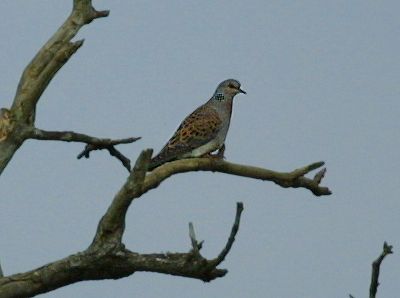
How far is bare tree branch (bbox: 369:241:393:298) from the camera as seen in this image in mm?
6769

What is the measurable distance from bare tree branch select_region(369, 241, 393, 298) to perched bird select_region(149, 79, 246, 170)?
6969 mm

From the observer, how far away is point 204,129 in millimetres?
15047

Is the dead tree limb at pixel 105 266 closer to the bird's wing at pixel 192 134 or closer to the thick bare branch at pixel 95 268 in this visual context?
the thick bare branch at pixel 95 268

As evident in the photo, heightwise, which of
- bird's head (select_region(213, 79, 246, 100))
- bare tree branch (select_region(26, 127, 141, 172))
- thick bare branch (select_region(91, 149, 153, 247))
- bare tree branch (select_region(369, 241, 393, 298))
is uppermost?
bird's head (select_region(213, 79, 246, 100))

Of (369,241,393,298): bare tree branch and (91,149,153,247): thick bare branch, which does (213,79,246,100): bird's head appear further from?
(369,241,393,298): bare tree branch

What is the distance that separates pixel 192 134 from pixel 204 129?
0.25 meters

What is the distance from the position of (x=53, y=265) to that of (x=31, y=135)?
5.21ft

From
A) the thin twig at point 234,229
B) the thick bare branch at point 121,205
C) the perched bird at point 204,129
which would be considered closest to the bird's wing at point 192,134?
the perched bird at point 204,129

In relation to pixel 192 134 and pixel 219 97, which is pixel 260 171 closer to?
pixel 192 134

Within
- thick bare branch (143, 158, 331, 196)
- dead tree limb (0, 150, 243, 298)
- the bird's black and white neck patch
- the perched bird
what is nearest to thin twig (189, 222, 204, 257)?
dead tree limb (0, 150, 243, 298)

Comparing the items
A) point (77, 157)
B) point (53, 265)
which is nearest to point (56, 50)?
point (77, 157)

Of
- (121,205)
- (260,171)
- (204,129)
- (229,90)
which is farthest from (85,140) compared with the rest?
(229,90)

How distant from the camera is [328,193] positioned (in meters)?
11.2

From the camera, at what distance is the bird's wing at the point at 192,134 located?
14.3 meters
